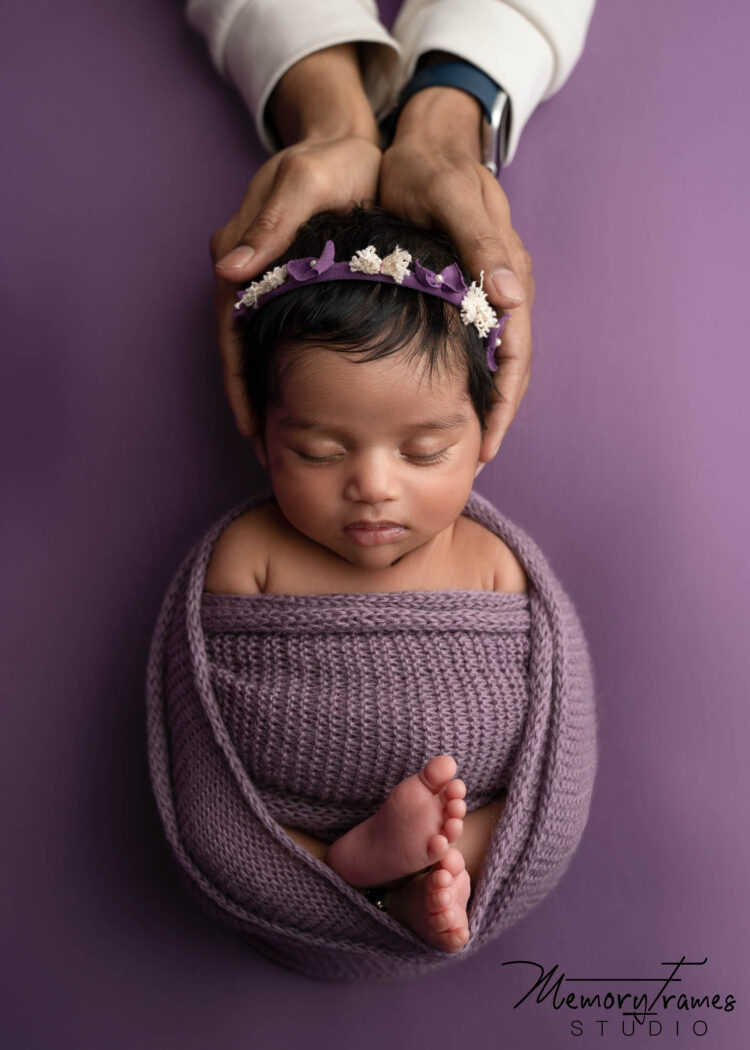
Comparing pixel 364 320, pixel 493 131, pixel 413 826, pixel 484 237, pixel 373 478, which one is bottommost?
pixel 413 826

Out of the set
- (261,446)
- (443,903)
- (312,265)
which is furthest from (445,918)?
(312,265)

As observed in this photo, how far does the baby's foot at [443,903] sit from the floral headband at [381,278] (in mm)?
571

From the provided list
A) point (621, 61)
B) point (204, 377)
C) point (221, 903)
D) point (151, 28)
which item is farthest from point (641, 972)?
point (151, 28)

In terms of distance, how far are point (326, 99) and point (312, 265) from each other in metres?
0.42

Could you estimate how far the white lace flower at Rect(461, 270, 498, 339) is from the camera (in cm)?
100

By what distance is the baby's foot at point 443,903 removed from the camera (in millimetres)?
881

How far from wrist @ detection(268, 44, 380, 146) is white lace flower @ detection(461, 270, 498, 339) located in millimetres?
385

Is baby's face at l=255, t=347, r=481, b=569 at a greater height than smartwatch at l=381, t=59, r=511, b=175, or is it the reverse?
smartwatch at l=381, t=59, r=511, b=175

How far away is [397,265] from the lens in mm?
966

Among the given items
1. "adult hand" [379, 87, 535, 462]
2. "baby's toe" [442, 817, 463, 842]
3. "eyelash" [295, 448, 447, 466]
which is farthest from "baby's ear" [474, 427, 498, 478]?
"baby's toe" [442, 817, 463, 842]

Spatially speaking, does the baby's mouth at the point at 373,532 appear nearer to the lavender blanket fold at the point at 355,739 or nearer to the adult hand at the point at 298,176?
the lavender blanket fold at the point at 355,739

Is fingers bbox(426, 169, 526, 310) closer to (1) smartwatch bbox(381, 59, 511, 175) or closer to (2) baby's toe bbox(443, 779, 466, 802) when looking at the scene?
(1) smartwatch bbox(381, 59, 511, 175)

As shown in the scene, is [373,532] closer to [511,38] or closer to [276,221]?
[276,221]

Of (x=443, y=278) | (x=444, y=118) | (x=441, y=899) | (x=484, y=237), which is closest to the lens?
(x=441, y=899)
